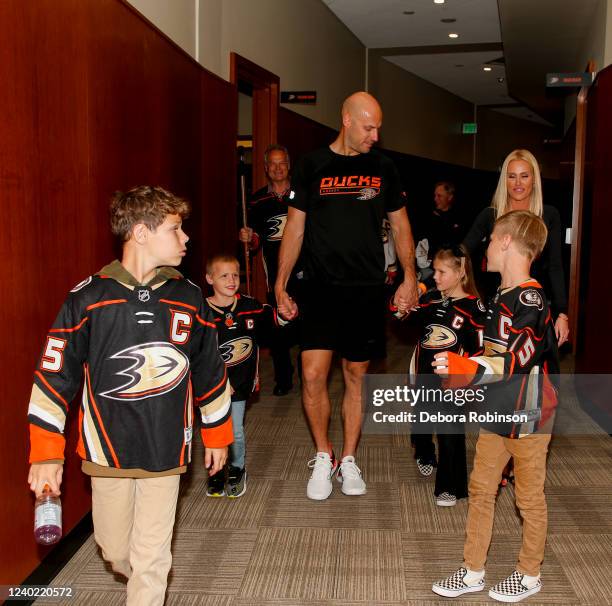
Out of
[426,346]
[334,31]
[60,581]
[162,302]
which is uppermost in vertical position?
[334,31]

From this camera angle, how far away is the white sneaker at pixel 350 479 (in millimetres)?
3207

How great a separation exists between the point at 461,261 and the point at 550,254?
471 mm

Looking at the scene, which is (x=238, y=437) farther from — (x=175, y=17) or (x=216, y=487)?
(x=175, y=17)

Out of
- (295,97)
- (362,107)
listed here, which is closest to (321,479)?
(362,107)

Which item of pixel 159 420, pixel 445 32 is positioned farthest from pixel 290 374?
pixel 445 32

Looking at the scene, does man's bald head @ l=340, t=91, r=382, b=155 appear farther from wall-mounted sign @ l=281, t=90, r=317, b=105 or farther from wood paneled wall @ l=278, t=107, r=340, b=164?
wall-mounted sign @ l=281, t=90, r=317, b=105

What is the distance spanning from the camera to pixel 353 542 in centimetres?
277

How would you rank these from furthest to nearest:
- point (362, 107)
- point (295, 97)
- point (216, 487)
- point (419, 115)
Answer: point (419, 115), point (295, 97), point (216, 487), point (362, 107)

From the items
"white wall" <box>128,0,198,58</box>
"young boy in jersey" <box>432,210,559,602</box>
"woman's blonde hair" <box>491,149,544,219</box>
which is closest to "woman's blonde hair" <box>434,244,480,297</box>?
"woman's blonde hair" <box>491,149,544,219</box>

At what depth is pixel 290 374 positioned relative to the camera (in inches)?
197

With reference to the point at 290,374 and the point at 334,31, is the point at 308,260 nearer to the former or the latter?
the point at 290,374

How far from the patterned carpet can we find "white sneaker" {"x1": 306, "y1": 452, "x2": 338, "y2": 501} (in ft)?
0.14

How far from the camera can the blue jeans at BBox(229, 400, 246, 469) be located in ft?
10.5

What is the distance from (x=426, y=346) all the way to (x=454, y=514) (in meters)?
0.73
